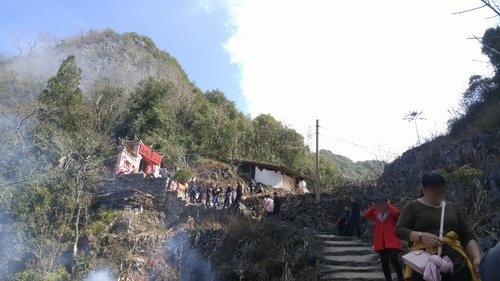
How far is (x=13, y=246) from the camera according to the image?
17.6 metres

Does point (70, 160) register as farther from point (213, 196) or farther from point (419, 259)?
point (419, 259)

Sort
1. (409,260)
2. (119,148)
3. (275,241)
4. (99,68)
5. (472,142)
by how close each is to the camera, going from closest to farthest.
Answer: (409,260), (275,241), (472,142), (119,148), (99,68)

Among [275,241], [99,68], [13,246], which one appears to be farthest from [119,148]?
[99,68]

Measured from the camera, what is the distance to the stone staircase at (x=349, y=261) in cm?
817

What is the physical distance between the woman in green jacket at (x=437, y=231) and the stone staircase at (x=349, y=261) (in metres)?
4.90

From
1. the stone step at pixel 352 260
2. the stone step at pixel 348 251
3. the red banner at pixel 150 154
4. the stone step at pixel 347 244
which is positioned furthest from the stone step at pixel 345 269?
the red banner at pixel 150 154

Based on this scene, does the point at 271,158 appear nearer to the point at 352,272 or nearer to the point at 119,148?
the point at 119,148

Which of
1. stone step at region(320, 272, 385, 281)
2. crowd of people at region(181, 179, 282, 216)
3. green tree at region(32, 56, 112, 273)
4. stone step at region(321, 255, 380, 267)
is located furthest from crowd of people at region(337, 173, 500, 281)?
green tree at region(32, 56, 112, 273)

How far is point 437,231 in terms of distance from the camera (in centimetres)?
318

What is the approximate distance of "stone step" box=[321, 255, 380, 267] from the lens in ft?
29.2

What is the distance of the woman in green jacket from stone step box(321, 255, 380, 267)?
19.5 feet

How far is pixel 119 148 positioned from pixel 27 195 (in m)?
7.71

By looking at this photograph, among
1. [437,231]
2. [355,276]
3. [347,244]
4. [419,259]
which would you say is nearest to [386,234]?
[355,276]

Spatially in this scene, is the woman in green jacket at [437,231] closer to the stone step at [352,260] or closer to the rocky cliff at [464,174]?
the rocky cliff at [464,174]
